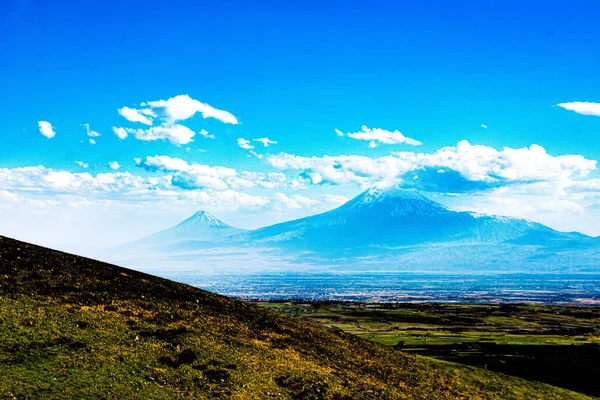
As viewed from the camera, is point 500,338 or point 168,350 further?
point 500,338

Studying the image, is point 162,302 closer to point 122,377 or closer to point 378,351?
point 122,377

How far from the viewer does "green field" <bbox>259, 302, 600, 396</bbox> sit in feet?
270

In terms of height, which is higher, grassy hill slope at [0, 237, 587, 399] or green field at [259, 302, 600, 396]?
grassy hill slope at [0, 237, 587, 399]

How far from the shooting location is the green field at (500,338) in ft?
270

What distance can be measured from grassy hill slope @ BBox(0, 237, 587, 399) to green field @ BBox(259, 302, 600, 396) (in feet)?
97.1

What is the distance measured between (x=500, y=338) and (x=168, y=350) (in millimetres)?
102820

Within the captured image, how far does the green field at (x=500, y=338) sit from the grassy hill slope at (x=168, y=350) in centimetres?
2960

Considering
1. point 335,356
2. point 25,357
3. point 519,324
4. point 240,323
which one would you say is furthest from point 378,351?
point 519,324

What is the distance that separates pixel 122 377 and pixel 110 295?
39.9 feet

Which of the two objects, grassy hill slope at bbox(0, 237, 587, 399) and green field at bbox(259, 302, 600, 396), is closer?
grassy hill slope at bbox(0, 237, 587, 399)

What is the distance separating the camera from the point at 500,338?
119m

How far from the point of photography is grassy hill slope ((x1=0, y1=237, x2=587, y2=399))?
3083 centimetres

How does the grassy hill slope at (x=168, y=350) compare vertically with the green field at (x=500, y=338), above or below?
above

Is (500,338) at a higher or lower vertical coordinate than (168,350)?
lower
